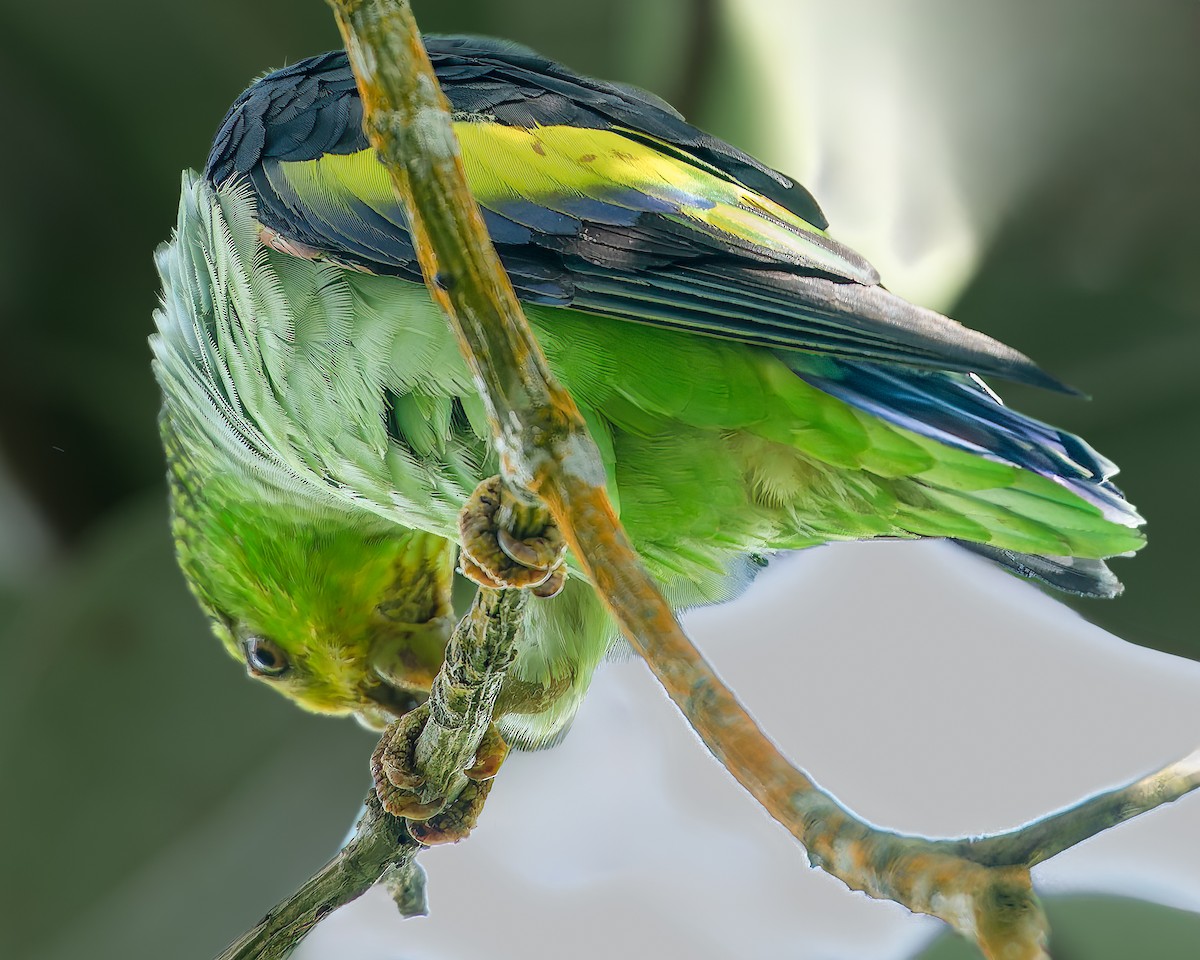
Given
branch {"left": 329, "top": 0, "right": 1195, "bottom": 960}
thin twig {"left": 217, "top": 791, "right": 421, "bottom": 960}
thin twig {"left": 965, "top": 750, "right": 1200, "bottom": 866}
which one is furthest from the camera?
thin twig {"left": 217, "top": 791, "right": 421, "bottom": 960}

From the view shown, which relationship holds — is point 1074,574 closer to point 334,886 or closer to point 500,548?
point 500,548

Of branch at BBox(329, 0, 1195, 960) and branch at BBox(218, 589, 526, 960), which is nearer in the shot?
branch at BBox(329, 0, 1195, 960)

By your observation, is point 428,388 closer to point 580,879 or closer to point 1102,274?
point 580,879

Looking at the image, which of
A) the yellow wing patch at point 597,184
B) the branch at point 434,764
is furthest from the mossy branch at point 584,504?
the yellow wing patch at point 597,184

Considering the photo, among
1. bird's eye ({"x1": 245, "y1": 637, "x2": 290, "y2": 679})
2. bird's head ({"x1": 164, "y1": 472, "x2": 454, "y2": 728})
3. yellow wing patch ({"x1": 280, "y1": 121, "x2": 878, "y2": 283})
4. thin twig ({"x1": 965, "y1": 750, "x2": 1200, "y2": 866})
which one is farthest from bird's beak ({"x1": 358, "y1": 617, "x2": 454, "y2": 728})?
thin twig ({"x1": 965, "y1": 750, "x2": 1200, "y2": 866})

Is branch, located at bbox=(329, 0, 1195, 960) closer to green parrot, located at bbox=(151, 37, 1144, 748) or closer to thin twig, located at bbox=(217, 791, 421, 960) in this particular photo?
green parrot, located at bbox=(151, 37, 1144, 748)

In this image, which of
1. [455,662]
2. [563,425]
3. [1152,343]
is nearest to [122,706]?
[455,662]

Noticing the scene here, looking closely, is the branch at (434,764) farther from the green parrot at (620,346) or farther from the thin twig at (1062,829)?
the thin twig at (1062,829)

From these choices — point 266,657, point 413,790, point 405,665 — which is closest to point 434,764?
point 413,790
